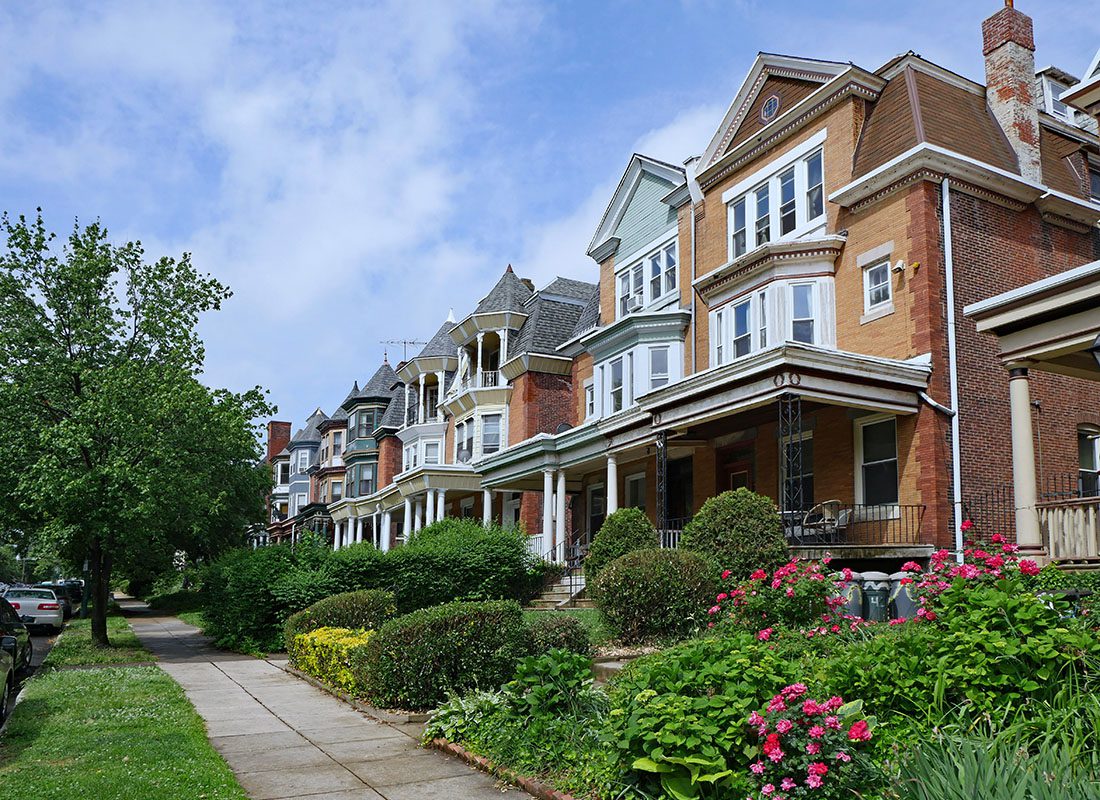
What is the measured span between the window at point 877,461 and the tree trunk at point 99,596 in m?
16.9

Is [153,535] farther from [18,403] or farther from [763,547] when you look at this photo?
[763,547]

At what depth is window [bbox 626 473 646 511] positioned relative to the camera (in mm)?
28391

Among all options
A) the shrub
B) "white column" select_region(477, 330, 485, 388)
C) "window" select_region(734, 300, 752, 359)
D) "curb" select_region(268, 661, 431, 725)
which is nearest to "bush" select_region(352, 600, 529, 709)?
"curb" select_region(268, 661, 431, 725)

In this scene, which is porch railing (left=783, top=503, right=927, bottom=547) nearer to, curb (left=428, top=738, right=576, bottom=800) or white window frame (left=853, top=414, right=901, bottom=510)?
A: white window frame (left=853, top=414, right=901, bottom=510)

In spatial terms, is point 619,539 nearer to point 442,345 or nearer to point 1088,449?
point 1088,449

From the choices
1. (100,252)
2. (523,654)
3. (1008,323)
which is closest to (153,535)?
(100,252)

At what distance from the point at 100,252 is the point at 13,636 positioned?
903cm

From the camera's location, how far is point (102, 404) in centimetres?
1898

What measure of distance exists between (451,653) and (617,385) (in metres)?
17.3

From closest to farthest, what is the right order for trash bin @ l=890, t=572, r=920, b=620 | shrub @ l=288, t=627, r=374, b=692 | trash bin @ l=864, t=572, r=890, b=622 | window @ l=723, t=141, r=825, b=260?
trash bin @ l=890, t=572, r=920, b=620
trash bin @ l=864, t=572, r=890, b=622
shrub @ l=288, t=627, r=374, b=692
window @ l=723, t=141, r=825, b=260

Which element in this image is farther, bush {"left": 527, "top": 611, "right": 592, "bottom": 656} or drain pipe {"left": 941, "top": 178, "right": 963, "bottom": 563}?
drain pipe {"left": 941, "top": 178, "right": 963, "bottom": 563}

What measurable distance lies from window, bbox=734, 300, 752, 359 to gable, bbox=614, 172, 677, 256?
18.5ft

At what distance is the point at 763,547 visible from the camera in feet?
49.9

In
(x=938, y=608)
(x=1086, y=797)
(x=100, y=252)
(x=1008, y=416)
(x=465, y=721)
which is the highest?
(x=100, y=252)
